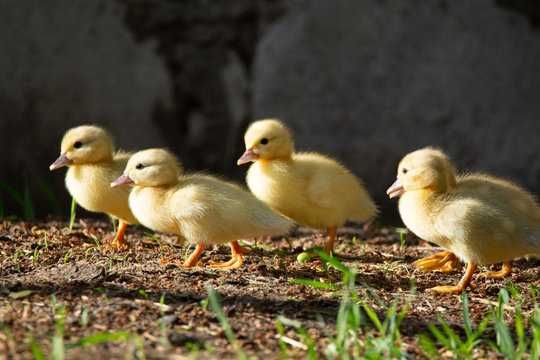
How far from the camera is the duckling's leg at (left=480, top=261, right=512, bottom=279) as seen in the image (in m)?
5.73

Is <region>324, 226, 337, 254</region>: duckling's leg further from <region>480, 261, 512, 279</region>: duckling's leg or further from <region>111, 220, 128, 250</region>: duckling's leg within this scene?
<region>111, 220, 128, 250</region>: duckling's leg

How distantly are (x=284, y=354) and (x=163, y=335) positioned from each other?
0.48 m

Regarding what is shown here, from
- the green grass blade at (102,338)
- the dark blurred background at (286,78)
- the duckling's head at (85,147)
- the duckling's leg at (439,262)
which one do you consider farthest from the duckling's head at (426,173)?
the dark blurred background at (286,78)

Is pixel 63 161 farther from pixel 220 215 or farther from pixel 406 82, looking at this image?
pixel 406 82

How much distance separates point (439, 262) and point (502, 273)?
1.16 feet

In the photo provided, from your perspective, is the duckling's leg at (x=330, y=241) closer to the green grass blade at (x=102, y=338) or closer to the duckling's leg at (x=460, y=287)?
the duckling's leg at (x=460, y=287)

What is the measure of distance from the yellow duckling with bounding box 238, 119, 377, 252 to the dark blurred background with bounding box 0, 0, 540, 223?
116 inches

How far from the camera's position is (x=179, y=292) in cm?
474

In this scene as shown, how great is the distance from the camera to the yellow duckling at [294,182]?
19.7ft

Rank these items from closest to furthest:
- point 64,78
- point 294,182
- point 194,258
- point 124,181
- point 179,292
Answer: point 179,292 → point 194,258 → point 124,181 → point 294,182 → point 64,78

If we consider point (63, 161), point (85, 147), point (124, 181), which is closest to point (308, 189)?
point (124, 181)

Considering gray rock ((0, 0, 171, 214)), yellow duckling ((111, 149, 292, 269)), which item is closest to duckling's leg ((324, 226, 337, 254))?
yellow duckling ((111, 149, 292, 269))

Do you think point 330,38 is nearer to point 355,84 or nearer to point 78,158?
point 355,84

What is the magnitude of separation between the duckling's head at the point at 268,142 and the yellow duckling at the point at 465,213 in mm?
856
